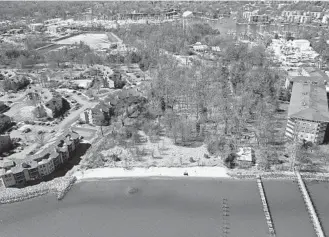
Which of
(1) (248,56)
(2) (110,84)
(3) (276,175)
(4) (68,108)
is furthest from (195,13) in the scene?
(3) (276,175)

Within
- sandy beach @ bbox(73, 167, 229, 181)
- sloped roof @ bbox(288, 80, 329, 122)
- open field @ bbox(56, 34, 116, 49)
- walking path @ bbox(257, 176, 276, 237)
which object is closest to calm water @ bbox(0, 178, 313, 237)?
walking path @ bbox(257, 176, 276, 237)

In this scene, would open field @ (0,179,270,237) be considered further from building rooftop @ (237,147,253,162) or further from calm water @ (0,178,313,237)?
building rooftop @ (237,147,253,162)

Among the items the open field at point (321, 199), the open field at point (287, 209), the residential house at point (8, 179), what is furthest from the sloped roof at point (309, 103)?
the residential house at point (8, 179)

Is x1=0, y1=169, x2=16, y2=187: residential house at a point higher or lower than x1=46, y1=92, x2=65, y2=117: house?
lower

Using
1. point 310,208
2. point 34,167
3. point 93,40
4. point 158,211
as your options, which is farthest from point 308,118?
point 93,40

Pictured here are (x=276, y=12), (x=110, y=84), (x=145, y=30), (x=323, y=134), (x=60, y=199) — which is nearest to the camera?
(x=60, y=199)

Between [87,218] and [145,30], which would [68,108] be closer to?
[87,218]
